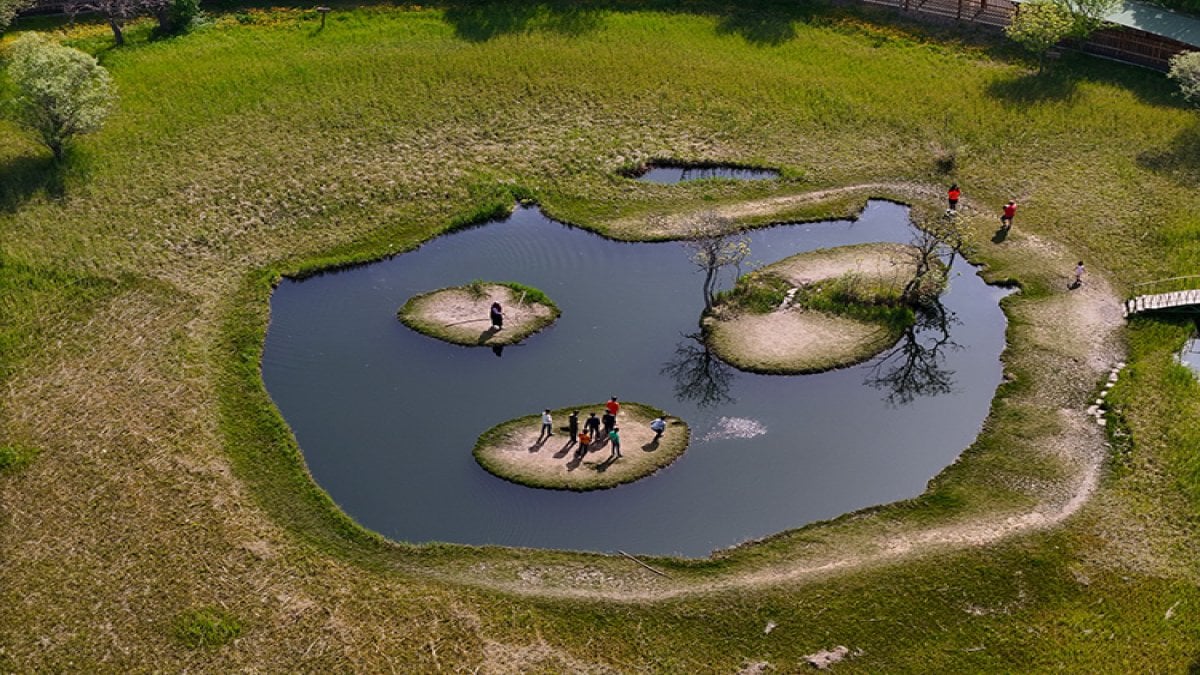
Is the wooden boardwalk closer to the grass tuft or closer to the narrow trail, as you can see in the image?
the narrow trail

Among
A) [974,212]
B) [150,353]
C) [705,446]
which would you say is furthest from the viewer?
[974,212]

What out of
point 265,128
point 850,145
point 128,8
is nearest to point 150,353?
point 265,128

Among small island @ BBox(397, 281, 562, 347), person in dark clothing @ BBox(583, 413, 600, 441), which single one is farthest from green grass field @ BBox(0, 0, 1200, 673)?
person in dark clothing @ BBox(583, 413, 600, 441)

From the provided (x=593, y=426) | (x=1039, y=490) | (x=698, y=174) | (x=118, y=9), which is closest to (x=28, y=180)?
(x=118, y=9)

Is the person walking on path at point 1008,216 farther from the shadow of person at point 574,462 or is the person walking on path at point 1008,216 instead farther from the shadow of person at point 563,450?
the shadow of person at point 574,462

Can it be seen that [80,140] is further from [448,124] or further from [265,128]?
[448,124]

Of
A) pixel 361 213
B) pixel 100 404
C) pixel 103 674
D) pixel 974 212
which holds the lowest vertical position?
pixel 103 674

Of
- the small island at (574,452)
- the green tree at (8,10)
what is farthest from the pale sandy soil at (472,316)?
the green tree at (8,10)
